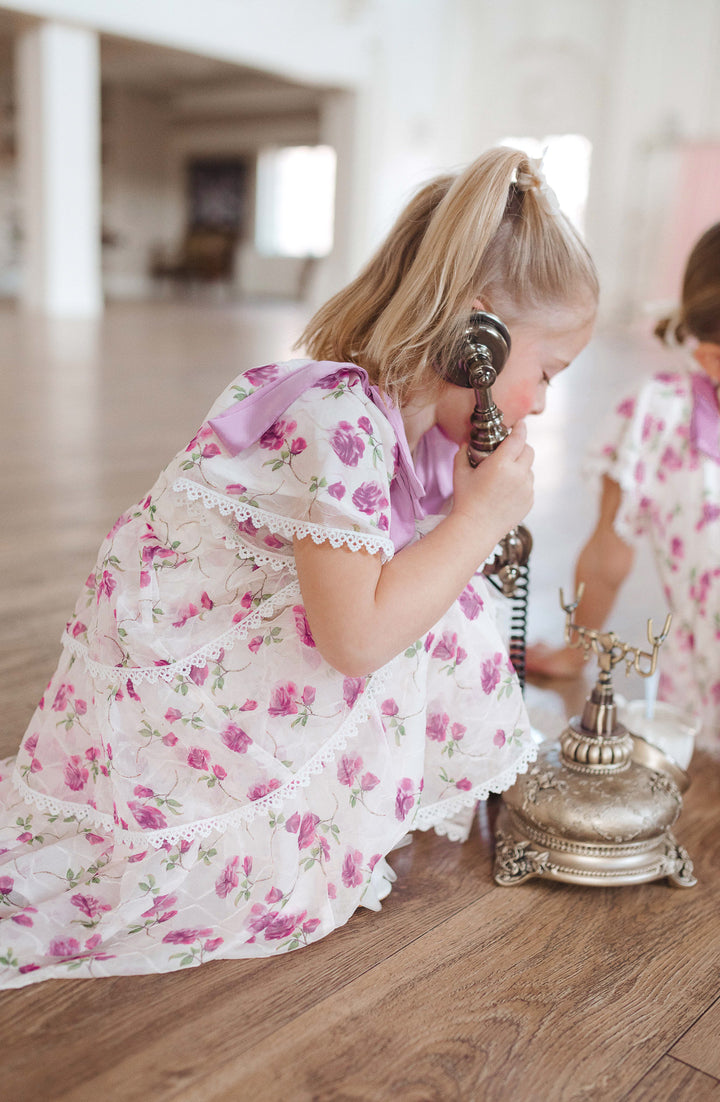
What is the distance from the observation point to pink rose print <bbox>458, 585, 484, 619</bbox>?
3.42 feet

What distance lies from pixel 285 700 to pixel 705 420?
86 cm

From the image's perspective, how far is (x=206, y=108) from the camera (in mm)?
13508

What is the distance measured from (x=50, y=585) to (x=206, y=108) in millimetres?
13121

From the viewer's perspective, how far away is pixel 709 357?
1.49 metres

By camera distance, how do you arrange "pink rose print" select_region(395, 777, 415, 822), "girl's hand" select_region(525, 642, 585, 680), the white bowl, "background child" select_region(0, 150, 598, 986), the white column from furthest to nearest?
1. the white column
2. "girl's hand" select_region(525, 642, 585, 680)
3. the white bowl
4. "pink rose print" select_region(395, 777, 415, 822)
5. "background child" select_region(0, 150, 598, 986)

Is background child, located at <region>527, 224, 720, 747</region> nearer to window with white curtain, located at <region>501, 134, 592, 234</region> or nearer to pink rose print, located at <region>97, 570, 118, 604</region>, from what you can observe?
pink rose print, located at <region>97, 570, 118, 604</region>

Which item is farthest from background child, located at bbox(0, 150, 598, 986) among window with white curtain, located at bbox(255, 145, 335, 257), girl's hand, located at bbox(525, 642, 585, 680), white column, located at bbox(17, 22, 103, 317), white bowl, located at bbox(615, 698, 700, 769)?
window with white curtain, located at bbox(255, 145, 335, 257)

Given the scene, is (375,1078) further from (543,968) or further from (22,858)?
(22,858)

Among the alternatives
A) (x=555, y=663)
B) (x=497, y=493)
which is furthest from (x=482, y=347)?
(x=555, y=663)

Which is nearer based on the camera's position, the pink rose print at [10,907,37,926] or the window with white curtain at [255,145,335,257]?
the pink rose print at [10,907,37,926]

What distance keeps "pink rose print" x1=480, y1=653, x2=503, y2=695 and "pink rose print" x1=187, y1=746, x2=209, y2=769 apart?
0.30m

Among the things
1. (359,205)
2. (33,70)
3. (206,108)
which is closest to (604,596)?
(33,70)

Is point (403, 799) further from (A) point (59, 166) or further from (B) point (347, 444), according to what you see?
(A) point (59, 166)

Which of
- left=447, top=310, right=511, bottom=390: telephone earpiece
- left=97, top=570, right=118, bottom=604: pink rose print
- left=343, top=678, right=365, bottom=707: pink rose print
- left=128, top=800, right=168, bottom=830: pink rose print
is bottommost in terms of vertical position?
left=128, top=800, right=168, bottom=830: pink rose print
